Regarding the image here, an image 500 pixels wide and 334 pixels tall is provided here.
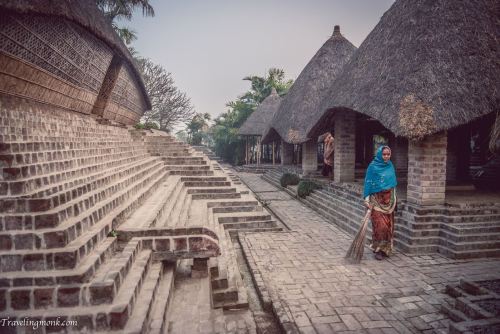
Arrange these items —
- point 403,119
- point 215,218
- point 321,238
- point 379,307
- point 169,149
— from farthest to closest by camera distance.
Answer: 1. point 169,149
2. point 215,218
3. point 321,238
4. point 403,119
5. point 379,307

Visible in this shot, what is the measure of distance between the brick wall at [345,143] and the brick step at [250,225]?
3.37 meters

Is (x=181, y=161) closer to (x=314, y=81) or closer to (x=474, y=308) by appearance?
(x=314, y=81)

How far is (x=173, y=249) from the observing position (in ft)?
12.5

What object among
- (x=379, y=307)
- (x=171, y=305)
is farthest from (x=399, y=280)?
(x=171, y=305)

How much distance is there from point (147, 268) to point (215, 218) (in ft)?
12.2

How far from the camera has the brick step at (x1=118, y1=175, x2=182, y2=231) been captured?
4185mm

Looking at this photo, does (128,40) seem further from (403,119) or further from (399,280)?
(399,280)

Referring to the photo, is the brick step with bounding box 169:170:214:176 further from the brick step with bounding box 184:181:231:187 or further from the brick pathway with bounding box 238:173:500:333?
the brick pathway with bounding box 238:173:500:333

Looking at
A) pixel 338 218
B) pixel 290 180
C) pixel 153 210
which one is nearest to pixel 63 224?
pixel 153 210

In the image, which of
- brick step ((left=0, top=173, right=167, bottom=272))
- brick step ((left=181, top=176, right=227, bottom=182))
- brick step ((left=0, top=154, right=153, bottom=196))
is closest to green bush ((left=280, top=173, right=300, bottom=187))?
brick step ((left=181, top=176, right=227, bottom=182))

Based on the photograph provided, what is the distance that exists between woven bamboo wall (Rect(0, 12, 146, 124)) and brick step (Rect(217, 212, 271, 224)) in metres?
4.84

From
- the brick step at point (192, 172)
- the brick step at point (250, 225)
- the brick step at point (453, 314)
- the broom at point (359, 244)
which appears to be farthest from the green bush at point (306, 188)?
the brick step at point (453, 314)

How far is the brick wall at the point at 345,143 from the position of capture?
9297 millimetres

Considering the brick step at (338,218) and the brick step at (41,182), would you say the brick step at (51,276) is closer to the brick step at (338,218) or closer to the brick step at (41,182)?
the brick step at (41,182)
